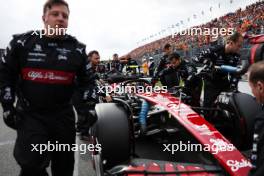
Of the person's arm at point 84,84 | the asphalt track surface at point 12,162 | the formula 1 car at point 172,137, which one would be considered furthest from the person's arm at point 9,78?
the asphalt track surface at point 12,162

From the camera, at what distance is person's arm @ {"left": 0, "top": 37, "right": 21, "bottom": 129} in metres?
2.07

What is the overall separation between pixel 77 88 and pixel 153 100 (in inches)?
43.4

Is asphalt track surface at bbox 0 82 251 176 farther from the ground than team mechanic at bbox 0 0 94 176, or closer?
closer

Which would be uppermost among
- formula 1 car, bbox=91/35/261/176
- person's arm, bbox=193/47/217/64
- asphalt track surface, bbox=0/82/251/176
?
person's arm, bbox=193/47/217/64

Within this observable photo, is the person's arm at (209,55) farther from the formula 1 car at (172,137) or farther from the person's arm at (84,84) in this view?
the person's arm at (84,84)

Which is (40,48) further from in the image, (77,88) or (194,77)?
(194,77)

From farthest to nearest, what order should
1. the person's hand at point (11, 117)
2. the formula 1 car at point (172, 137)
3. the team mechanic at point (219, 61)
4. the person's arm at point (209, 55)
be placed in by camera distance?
the person's arm at point (209, 55) → the team mechanic at point (219, 61) → the formula 1 car at point (172, 137) → the person's hand at point (11, 117)

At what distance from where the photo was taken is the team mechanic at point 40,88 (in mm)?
2076

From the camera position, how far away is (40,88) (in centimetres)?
215

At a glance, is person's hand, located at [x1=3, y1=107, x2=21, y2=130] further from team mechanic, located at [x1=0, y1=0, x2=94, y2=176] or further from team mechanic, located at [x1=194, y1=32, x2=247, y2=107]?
team mechanic, located at [x1=194, y1=32, x2=247, y2=107]

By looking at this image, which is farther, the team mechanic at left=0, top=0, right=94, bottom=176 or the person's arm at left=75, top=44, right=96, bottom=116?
the person's arm at left=75, top=44, right=96, bottom=116

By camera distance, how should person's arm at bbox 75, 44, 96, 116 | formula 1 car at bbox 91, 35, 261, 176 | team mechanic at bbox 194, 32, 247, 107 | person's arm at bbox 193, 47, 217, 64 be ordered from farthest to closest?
person's arm at bbox 193, 47, 217, 64, team mechanic at bbox 194, 32, 247, 107, person's arm at bbox 75, 44, 96, 116, formula 1 car at bbox 91, 35, 261, 176

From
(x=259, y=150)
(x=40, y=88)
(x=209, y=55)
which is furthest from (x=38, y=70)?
(x=209, y=55)

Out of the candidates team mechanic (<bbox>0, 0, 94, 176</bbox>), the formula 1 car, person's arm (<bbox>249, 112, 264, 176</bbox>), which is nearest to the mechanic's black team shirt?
team mechanic (<bbox>0, 0, 94, 176</bbox>)
